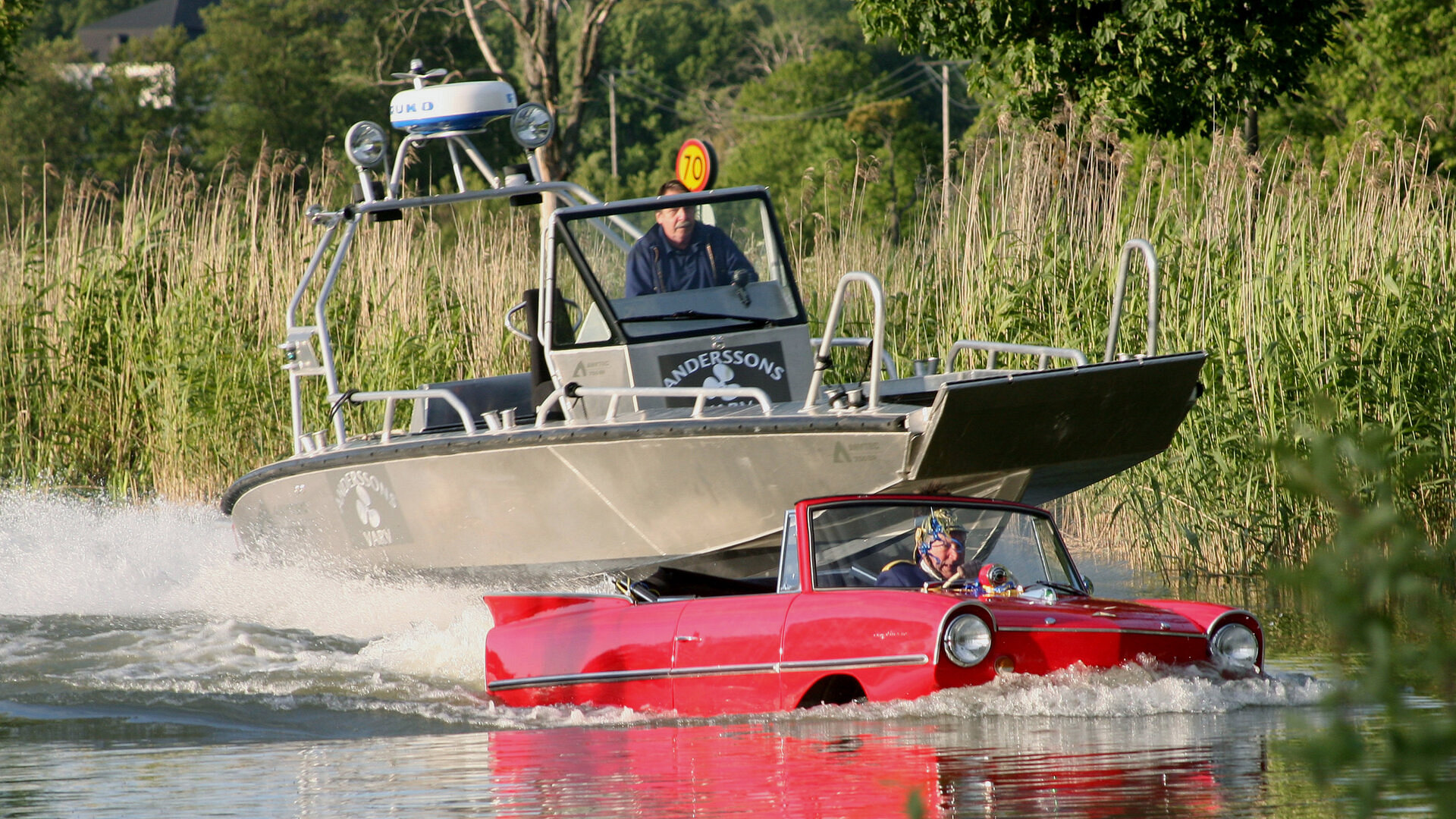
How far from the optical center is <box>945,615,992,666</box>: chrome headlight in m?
6.23

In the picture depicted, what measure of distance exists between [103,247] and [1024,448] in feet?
29.2

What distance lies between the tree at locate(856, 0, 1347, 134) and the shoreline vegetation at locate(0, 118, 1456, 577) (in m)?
2.21

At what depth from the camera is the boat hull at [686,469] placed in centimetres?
785

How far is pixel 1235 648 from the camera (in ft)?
21.9

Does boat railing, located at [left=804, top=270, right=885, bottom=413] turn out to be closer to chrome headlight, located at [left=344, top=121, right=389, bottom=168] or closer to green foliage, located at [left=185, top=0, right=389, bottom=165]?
chrome headlight, located at [left=344, top=121, right=389, bottom=168]

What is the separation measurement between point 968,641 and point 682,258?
3.66 m

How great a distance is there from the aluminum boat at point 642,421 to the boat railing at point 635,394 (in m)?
0.02

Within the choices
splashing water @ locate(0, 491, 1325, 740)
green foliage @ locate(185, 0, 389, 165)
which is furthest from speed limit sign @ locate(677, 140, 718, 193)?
green foliage @ locate(185, 0, 389, 165)

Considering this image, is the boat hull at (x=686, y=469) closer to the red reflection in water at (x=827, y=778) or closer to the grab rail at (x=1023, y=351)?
the grab rail at (x=1023, y=351)

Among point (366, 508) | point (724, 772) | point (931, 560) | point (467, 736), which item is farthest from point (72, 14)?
point (724, 772)

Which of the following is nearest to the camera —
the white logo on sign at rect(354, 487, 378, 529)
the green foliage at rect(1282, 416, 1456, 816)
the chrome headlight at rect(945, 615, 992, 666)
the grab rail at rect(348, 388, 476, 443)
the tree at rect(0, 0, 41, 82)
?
the green foliage at rect(1282, 416, 1456, 816)

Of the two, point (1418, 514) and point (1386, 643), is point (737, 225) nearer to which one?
point (1418, 514)

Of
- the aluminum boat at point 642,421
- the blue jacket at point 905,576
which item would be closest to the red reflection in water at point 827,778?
the blue jacket at point 905,576

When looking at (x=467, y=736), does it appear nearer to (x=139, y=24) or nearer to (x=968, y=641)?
(x=968, y=641)
